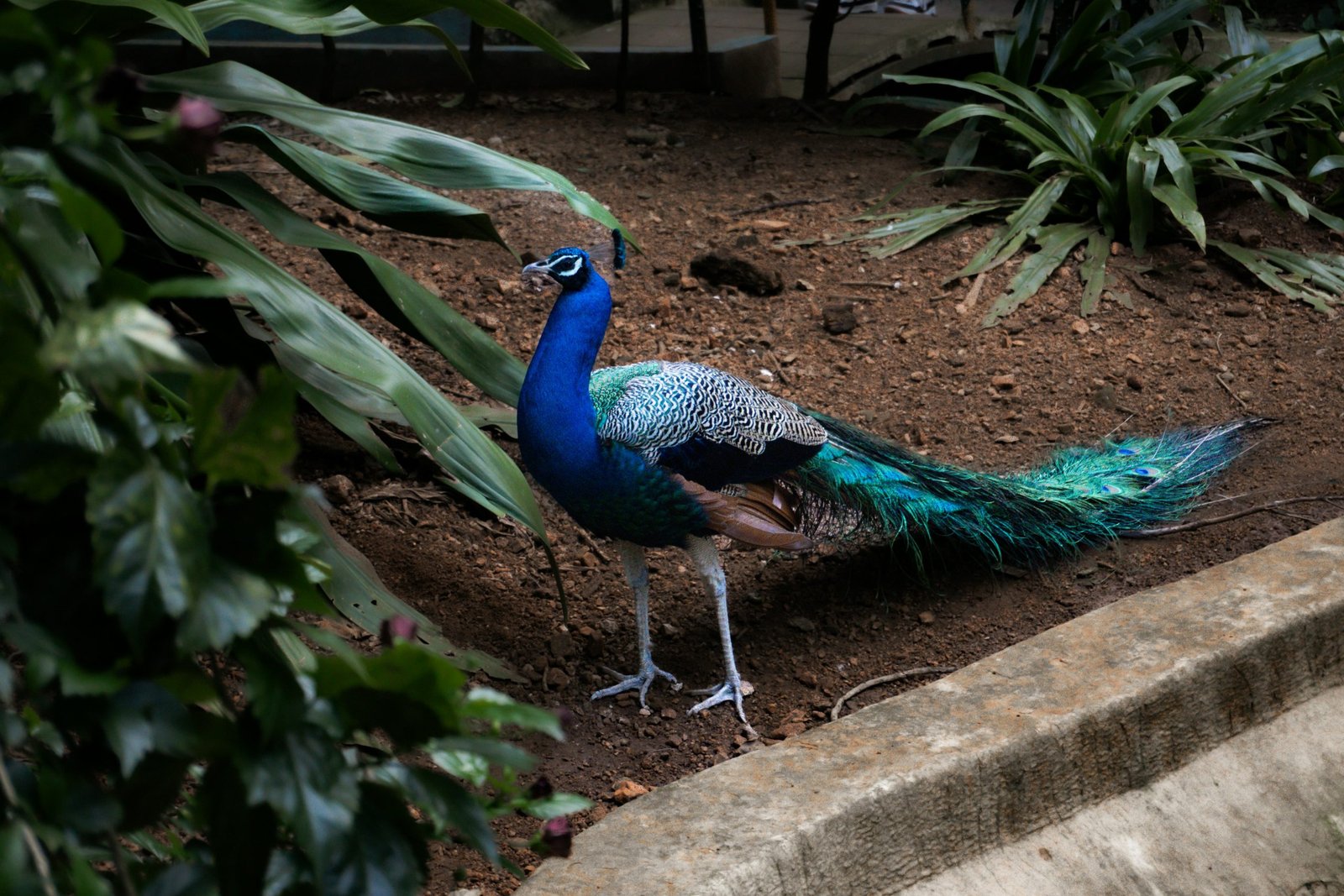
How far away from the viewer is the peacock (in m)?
2.45

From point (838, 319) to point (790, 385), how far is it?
15.0 inches

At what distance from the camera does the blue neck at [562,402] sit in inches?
95.0

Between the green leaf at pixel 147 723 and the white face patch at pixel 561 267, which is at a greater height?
the green leaf at pixel 147 723

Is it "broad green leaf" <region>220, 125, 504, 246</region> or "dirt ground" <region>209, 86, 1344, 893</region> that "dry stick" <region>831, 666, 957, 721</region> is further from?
"broad green leaf" <region>220, 125, 504, 246</region>

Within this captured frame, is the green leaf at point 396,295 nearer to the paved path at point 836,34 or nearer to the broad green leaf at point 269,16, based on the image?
the broad green leaf at point 269,16

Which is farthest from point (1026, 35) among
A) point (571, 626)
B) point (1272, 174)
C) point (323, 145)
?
point (571, 626)

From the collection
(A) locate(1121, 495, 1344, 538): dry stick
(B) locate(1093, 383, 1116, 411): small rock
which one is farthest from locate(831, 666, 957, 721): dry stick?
(B) locate(1093, 383, 1116, 411): small rock

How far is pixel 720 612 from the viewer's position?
8.88 feet

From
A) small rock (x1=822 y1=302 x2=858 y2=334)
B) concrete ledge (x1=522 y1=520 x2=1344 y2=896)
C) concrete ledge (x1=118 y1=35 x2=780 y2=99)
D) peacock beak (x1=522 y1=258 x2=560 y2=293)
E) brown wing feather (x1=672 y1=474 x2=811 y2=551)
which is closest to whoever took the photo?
concrete ledge (x1=522 y1=520 x2=1344 y2=896)

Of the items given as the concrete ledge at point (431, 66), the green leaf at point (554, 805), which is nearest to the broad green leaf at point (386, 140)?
the green leaf at point (554, 805)

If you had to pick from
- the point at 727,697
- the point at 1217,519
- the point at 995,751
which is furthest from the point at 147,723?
the point at 1217,519

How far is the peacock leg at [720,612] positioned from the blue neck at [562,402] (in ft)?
1.20

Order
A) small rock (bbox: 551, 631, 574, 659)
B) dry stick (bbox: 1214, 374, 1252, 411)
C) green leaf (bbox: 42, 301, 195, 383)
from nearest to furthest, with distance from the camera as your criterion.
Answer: green leaf (bbox: 42, 301, 195, 383) < small rock (bbox: 551, 631, 574, 659) < dry stick (bbox: 1214, 374, 1252, 411)

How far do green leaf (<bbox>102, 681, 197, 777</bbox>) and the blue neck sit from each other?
1.57m
